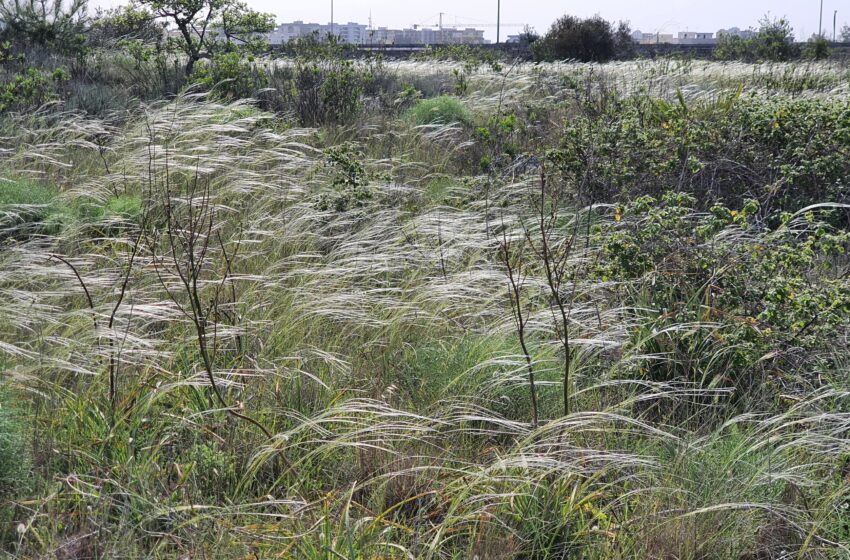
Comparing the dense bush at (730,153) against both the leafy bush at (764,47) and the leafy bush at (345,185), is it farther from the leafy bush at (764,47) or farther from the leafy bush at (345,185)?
the leafy bush at (764,47)

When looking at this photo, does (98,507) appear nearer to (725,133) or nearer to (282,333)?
(282,333)

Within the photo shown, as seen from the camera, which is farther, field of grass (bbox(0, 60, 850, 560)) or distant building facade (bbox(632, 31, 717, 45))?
distant building facade (bbox(632, 31, 717, 45))

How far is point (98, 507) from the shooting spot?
206 cm

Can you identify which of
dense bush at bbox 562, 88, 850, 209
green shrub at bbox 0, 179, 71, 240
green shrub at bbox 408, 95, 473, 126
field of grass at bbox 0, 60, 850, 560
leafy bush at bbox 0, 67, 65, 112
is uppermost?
leafy bush at bbox 0, 67, 65, 112

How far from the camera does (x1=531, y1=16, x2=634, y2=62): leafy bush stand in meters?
22.8

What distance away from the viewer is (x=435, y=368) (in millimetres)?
2854

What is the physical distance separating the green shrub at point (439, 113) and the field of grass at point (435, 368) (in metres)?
3.01

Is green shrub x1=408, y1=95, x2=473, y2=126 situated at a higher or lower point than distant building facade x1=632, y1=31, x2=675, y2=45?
lower

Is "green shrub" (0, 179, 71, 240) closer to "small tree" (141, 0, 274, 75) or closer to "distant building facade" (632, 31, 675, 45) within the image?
"small tree" (141, 0, 274, 75)

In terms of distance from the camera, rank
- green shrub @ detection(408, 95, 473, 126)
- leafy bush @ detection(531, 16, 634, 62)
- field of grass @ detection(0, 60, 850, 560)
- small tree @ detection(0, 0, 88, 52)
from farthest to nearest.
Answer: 1. leafy bush @ detection(531, 16, 634, 62)
2. small tree @ detection(0, 0, 88, 52)
3. green shrub @ detection(408, 95, 473, 126)
4. field of grass @ detection(0, 60, 850, 560)

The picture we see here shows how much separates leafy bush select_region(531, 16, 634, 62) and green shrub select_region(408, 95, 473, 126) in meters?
14.4

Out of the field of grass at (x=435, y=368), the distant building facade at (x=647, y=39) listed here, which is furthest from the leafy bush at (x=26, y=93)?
the distant building facade at (x=647, y=39)

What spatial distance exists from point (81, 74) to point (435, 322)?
8.58 metres

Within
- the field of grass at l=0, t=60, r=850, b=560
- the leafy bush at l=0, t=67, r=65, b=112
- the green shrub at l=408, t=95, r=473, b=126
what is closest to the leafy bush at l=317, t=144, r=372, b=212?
the field of grass at l=0, t=60, r=850, b=560
